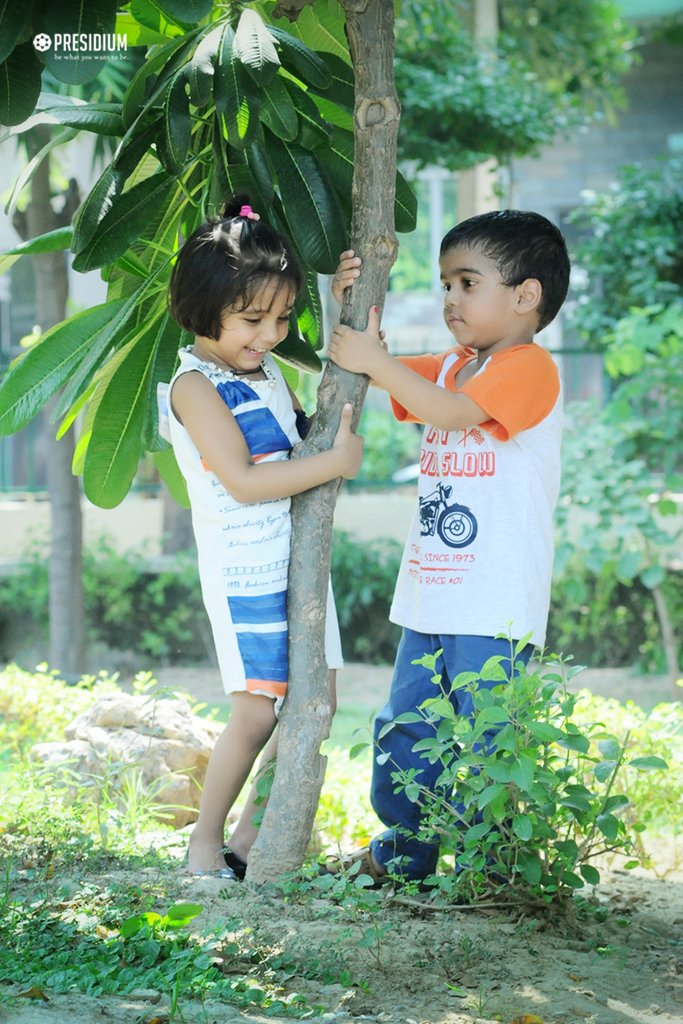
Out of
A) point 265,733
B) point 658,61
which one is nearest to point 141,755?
point 265,733

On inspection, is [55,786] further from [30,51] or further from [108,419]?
[30,51]

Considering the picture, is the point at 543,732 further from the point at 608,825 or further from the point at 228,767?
the point at 228,767

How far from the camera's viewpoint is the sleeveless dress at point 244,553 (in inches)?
104

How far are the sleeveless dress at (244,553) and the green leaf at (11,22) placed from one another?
741 millimetres

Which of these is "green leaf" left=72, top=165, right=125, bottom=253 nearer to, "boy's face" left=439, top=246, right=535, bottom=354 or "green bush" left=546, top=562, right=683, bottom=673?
"boy's face" left=439, top=246, right=535, bottom=354

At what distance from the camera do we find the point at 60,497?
6199 mm

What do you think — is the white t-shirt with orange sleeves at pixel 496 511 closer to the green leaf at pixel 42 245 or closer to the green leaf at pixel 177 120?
the green leaf at pixel 177 120

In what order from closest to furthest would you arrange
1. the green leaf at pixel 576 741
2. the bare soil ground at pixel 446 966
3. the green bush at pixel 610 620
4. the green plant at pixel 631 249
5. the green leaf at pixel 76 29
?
the bare soil ground at pixel 446 966, the green leaf at pixel 76 29, the green leaf at pixel 576 741, the green bush at pixel 610 620, the green plant at pixel 631 249

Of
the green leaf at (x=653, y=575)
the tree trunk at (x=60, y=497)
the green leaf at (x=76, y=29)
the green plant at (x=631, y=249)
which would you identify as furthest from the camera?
the green plant at (x=631, y=249)

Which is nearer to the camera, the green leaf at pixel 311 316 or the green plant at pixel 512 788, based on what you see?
the green plant at pixel 512 788

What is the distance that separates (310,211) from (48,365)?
73cm

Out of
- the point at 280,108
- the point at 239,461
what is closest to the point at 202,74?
the point at 280,108

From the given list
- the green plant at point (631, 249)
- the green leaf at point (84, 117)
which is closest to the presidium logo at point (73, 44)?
the green leaf at point (84, 117)

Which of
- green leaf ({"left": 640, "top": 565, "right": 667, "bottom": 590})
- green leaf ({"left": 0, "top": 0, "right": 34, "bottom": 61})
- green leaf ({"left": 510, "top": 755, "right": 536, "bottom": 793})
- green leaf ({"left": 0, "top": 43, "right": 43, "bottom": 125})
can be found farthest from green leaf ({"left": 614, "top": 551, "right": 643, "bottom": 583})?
green leaf ({"left": 0, "top": 0, "right": 34, "bottom": 61})
